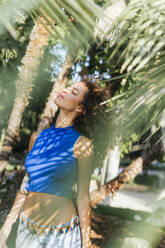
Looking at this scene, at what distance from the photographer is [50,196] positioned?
141cm

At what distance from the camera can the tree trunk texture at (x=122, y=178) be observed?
2855 mm

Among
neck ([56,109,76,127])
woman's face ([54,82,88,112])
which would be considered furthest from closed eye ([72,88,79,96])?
neck ([56,109,76,127])

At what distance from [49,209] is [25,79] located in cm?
197

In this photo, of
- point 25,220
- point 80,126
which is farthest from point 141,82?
point 25,220

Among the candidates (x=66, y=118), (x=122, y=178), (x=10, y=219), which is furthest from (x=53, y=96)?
(x=10, y=219)

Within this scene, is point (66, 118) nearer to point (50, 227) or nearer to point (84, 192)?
point (84, 192)

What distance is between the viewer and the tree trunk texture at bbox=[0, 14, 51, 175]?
2939mm

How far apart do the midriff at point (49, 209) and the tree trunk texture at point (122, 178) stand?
59.0 inches

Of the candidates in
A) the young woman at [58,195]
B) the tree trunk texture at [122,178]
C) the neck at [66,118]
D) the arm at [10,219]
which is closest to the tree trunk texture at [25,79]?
the tree trunk texture at [122,178]

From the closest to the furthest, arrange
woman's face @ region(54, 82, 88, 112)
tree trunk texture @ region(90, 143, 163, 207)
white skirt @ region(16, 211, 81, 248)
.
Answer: white skirt @ region(16, 211, 81, 248) < woman's face @ region(54, 82, 88, 112) < tree trunk texture @ region(90, 143, 163, 207)

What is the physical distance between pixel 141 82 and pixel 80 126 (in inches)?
30.8

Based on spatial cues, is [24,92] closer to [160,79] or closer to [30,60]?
[30,60]

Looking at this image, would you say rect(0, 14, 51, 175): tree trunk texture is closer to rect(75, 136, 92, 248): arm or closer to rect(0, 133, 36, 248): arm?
rect(0, 133, 36, 248): arm

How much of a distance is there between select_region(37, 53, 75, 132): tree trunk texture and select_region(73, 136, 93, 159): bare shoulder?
1.53 metres
